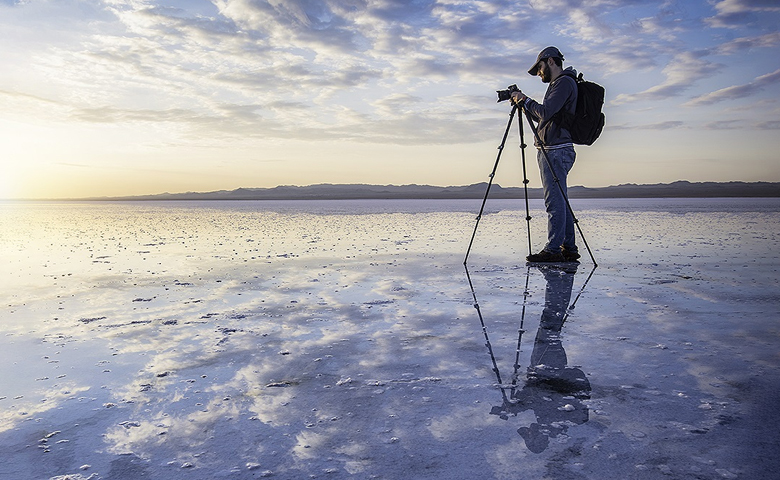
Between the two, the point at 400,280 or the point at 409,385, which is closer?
the point at 409,385

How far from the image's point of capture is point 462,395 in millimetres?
2705

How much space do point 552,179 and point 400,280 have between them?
2.96 m

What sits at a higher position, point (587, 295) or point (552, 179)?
point (552, 179)

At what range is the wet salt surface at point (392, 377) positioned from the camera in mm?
2094

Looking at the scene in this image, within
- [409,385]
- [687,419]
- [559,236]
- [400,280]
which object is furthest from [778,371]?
[559,236]

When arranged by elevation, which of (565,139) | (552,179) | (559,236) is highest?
(565,139)

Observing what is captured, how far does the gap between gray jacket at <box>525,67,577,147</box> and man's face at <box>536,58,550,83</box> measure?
0.85 feet

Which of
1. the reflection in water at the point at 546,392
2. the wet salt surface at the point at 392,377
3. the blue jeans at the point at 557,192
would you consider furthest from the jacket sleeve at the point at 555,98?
the reflection in water at the point at 546,392

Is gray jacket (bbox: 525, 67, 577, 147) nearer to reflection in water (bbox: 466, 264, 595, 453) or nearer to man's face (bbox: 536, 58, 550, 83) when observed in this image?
man's face (bbox: 536, 58, 550, 83)

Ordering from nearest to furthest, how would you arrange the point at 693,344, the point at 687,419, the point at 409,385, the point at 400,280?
the point at 687,419 < the point at 409,385 < the point at 693,344 < the point at 400,280

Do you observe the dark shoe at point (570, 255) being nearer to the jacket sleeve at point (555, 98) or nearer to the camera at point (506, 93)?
the jacket sleeve at point (555, 98)

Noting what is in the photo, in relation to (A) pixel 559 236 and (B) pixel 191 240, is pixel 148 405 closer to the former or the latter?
(A) pixel 559 236

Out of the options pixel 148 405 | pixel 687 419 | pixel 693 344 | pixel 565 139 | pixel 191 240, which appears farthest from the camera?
pixel 191 240

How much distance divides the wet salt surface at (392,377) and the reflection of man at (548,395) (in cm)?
1
